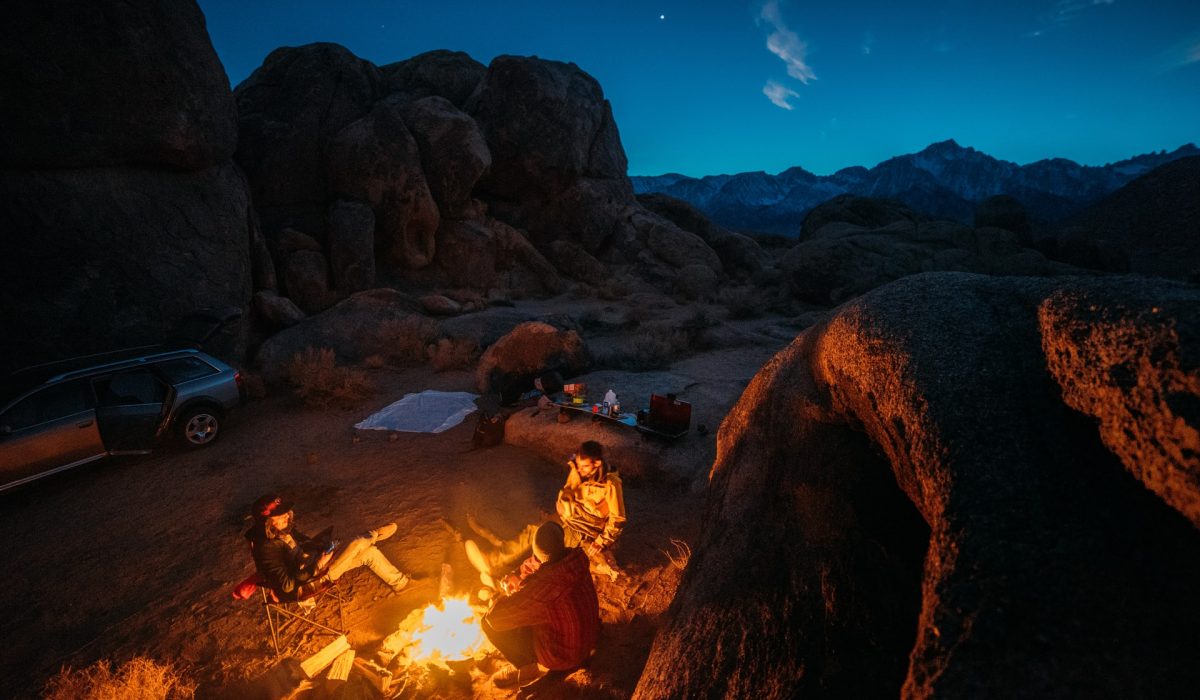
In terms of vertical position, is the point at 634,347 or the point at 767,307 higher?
the point at 767,307

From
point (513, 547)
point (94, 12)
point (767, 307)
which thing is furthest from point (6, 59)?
point (767, 307)

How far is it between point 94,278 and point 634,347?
39.4ft

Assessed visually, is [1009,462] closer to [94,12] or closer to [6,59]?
[6,59]

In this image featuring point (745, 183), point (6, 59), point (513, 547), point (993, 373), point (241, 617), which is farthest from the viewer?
point (745, 183)

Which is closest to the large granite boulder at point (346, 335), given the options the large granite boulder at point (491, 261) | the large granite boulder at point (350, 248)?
the large granite boulder at point (350, 248)

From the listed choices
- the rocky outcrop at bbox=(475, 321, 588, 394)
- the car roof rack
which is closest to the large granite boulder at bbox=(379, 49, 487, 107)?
the rocky outcrop at bbox=(475, 321, 588, 394)

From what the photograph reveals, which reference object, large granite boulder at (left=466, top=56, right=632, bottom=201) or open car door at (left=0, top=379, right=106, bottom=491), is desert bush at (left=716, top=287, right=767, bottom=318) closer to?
large granite boulder at (left=466, top=56, right=632, bottom=201)

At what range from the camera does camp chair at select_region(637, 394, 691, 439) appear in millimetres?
6305

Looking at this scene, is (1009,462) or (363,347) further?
(363,347)

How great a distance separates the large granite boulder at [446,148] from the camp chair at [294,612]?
59.2ft

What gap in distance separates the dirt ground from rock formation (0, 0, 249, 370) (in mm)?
4404

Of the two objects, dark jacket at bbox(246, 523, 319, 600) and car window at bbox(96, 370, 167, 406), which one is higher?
dark jacket at bbox(246, 523, 319, 600)

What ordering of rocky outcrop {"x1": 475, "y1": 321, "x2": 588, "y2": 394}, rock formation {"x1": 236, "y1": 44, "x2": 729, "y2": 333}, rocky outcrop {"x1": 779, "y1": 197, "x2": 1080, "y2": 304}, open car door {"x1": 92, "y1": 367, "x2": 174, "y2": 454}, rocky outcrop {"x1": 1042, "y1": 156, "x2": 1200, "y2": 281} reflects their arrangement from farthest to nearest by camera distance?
rocky outcrop {"x1": 1042, "y1": 156, "x2": 1200, "y2": 281}
rock formation {"x1": 236, "y1": 44, "x2": 729, "y2": 333}
rocky outcrop {"x1": 779, "y1": 197, "x2": 1080, "y2": 304}
rocky outcrop {"x1": 475, "y1": 321, "x2": 588, "y2": 394}
open car door {"x1": 92, "y1": 367, "x2": 174, "y2": 454}

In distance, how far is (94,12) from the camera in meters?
10.1
